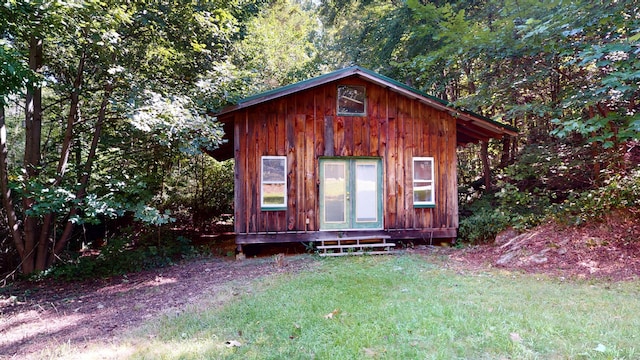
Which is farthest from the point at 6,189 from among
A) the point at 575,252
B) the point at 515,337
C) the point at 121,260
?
the point at 575,252

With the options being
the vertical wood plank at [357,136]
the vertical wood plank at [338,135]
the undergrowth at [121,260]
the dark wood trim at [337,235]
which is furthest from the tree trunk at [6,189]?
the vertical wood plank at [357,136]

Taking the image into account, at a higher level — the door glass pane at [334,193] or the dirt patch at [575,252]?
the door glass pane at [334,193]

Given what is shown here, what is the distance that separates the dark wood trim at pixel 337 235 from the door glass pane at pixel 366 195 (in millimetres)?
393

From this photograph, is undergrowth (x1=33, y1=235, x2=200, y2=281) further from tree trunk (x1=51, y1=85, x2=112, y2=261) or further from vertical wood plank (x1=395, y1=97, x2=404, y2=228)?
vertical wood plank (x1=395, y1=97, x2=404, y2=228)

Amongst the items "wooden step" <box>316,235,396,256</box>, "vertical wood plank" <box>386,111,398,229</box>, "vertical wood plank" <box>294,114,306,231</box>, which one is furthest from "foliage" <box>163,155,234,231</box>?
"vertical wood plank" <box>386,111,398,229</box>

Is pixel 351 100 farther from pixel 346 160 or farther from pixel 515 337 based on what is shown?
pixel 515 337

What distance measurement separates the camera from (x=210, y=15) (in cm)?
741

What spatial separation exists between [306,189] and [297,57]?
14.1m

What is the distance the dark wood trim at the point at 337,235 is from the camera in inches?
328

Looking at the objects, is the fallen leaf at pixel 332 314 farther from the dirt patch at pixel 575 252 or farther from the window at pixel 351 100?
the window at pixel 351 100

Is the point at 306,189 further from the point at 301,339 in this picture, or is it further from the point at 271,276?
the point at 301,339

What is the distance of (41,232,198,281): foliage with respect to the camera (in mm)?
7957

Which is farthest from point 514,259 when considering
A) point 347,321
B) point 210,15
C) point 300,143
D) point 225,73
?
point 210,15

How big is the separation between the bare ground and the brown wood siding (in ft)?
3.34
